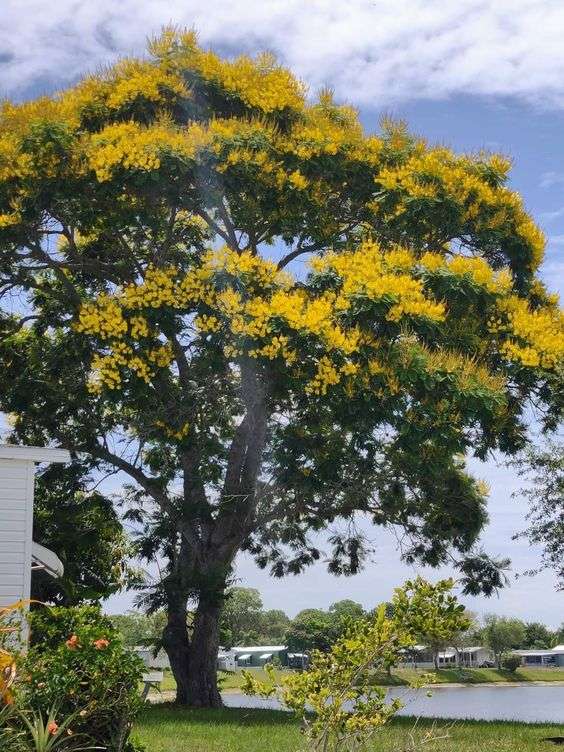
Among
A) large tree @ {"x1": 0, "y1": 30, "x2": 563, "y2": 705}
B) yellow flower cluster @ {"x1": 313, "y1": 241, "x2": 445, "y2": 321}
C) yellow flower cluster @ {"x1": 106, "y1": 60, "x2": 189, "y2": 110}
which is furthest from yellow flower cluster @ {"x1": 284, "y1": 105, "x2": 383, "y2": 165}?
yellow flower cluster @ {"x1": 313, "y1": 241, "x2": 445, "y2": 321}

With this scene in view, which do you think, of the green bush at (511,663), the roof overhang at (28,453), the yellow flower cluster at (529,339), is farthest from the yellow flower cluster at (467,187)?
the green bush at (511,663)

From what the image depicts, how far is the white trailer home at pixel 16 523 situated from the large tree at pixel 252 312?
13.8ft

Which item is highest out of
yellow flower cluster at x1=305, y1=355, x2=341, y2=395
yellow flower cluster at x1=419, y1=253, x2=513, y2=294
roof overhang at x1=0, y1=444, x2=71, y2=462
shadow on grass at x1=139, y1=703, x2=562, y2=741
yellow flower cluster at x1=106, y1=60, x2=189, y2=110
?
yellow flower cluster at x1=106, y1=60, x2=189, y2=110

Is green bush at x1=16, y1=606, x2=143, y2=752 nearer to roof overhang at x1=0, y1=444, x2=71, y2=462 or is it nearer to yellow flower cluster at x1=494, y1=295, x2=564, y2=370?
roof overhang at x1=0, y1=444, x2=71, y2=462

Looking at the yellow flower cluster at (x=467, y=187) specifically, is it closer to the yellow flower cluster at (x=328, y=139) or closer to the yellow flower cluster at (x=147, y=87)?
the yellow flower cluster at (x=328, y=139)

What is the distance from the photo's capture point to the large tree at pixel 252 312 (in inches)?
582

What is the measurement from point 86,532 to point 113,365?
585 centimetres

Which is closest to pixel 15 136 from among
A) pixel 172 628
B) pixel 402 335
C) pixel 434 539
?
pixel 402 335

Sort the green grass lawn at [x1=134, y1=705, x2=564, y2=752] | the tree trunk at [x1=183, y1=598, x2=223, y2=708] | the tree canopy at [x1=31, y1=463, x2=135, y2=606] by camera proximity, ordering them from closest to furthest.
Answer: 1. the green grass lawn at [x1=134, y1=705, x2=564, y2=752]
2. the tree trunk at [x1=183, y1=598, x2=223, y2=708]
3. the tree canopy at [x1=31, y1=463, x2=135, y2=606]

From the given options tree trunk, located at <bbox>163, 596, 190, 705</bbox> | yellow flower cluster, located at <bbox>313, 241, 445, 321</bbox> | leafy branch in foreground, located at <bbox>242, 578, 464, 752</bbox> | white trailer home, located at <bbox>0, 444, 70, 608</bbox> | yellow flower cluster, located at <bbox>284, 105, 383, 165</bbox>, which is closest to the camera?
leafy branch in foreground, located at <bbox>242, 578, 464, 752</bbox>

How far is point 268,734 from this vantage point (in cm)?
1314

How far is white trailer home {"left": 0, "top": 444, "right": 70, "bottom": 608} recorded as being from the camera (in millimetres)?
11625

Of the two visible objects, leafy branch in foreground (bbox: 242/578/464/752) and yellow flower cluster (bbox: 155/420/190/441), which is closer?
leafy branch in foreground (bbox: 242/578/464/752)

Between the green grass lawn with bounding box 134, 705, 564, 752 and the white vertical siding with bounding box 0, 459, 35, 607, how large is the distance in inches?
92.8
